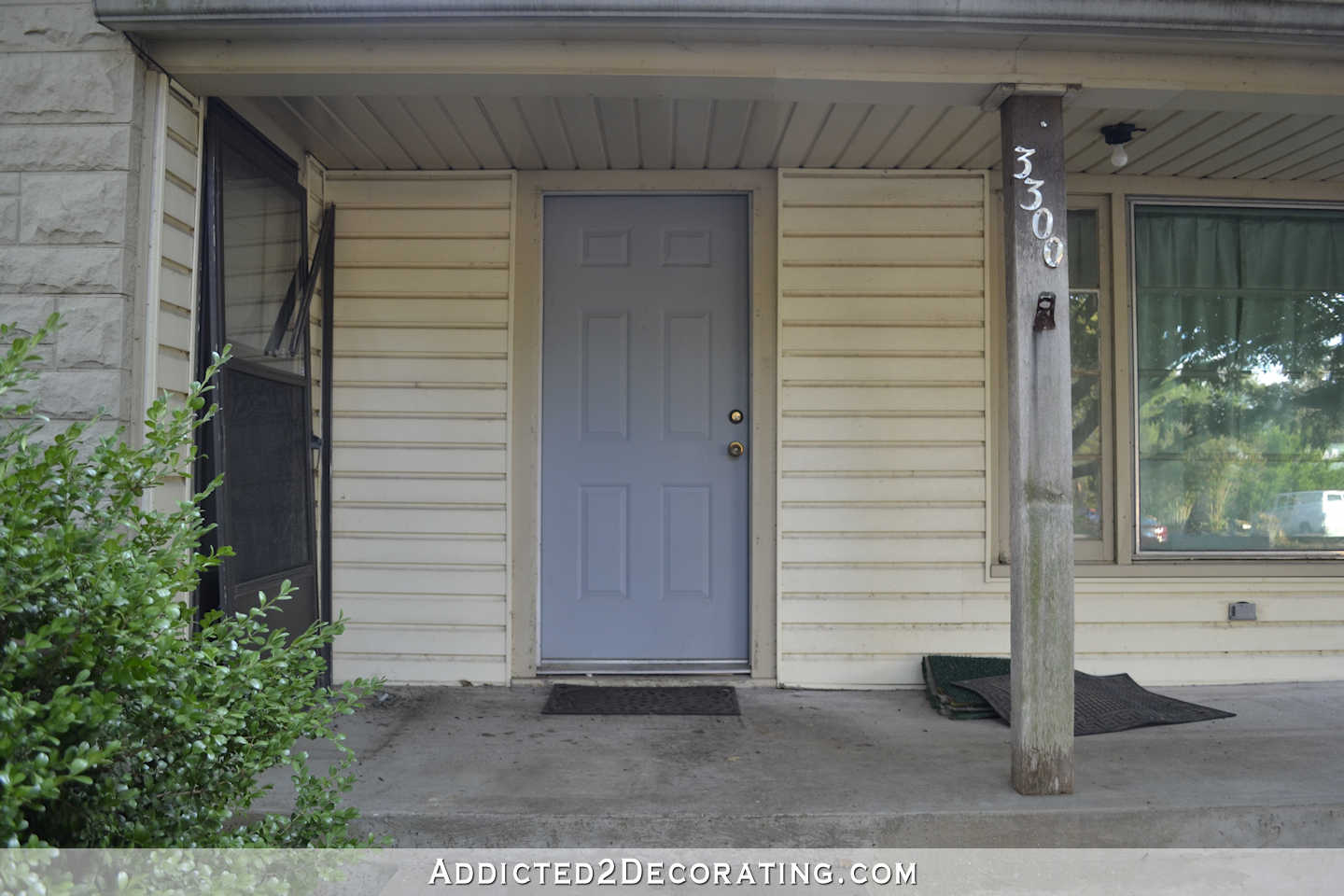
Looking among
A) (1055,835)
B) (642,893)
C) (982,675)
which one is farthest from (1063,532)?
(642,893)

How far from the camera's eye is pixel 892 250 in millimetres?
4438

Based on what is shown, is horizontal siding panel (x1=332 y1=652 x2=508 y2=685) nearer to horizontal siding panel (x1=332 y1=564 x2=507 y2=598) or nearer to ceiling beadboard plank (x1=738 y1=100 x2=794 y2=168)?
horizontal siding panel (x1=332 y1=564 x2=507 y2=598)

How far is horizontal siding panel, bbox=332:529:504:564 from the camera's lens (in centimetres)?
437

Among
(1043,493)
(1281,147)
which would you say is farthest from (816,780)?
(1281,147)

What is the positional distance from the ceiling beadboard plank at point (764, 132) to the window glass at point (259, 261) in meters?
1.92

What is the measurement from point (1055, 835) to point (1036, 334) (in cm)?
149

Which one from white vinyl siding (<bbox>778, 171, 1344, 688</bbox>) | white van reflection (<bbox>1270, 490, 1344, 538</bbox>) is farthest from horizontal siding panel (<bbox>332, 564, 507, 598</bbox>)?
white van reflection (<bbox>1270, 490, 1344, 538</bbox>)

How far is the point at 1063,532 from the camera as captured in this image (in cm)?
297

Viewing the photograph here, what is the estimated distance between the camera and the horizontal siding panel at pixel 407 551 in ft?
14.3

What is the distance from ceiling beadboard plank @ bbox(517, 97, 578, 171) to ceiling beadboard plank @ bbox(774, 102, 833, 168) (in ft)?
3.00

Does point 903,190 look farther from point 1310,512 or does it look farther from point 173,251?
point 173,251

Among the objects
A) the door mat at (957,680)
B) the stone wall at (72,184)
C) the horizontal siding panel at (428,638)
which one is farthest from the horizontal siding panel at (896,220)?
the stone wall at (72,184)

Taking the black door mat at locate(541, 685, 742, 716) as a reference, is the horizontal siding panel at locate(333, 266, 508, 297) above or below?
above

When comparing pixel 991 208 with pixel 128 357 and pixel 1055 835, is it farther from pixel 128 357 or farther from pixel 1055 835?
pixel 128 357
